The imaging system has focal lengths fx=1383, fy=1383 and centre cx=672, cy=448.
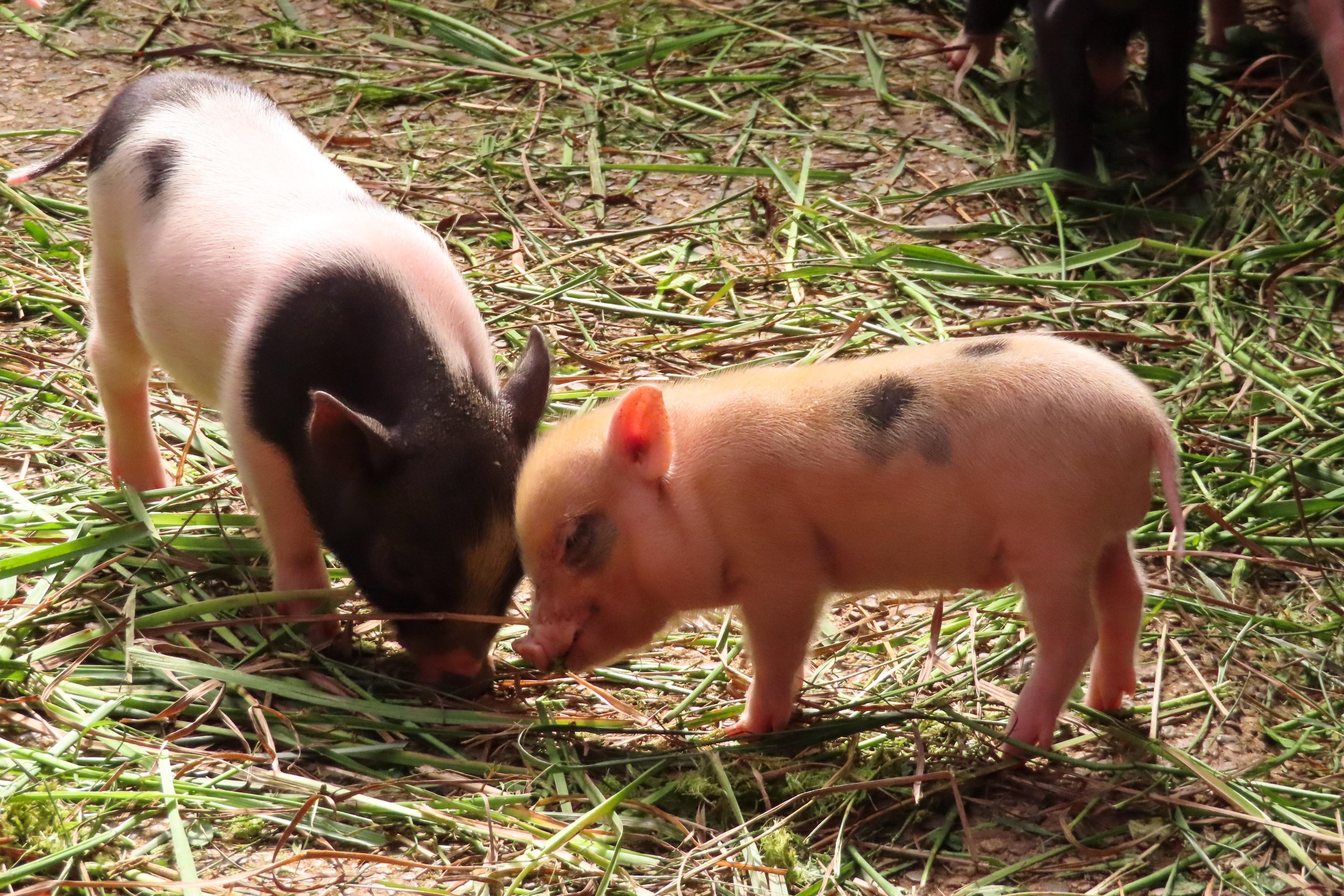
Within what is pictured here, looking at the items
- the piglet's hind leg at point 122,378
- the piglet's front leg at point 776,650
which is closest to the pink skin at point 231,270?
the piglet's hind leg at point 122,378

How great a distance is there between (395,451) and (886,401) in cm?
133

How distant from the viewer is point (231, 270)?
4289 mm

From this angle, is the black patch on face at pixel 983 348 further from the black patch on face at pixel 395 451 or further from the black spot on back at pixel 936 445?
the black patch on face at pixel 395 451

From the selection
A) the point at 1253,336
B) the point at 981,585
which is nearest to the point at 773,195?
the point at 1253,336

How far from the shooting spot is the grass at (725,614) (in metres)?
3.36

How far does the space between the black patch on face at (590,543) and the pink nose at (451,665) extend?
1.69 ft

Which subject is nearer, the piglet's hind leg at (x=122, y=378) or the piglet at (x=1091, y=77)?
the piglet's hind leg at (x=122, y=378)

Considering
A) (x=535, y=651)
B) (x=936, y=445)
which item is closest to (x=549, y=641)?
(x=535, y=651)

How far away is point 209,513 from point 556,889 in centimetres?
219

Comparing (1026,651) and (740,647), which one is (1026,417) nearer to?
(1026,651)

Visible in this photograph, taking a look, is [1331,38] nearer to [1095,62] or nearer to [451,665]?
[1095,62]

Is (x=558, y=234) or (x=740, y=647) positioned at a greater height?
(x=558, y=234)

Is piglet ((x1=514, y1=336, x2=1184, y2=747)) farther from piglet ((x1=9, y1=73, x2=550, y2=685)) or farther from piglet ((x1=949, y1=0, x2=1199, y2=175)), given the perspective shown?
piglet ((x1=949, y1=0, x2=1199, y2=175))

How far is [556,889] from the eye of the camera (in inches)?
127
